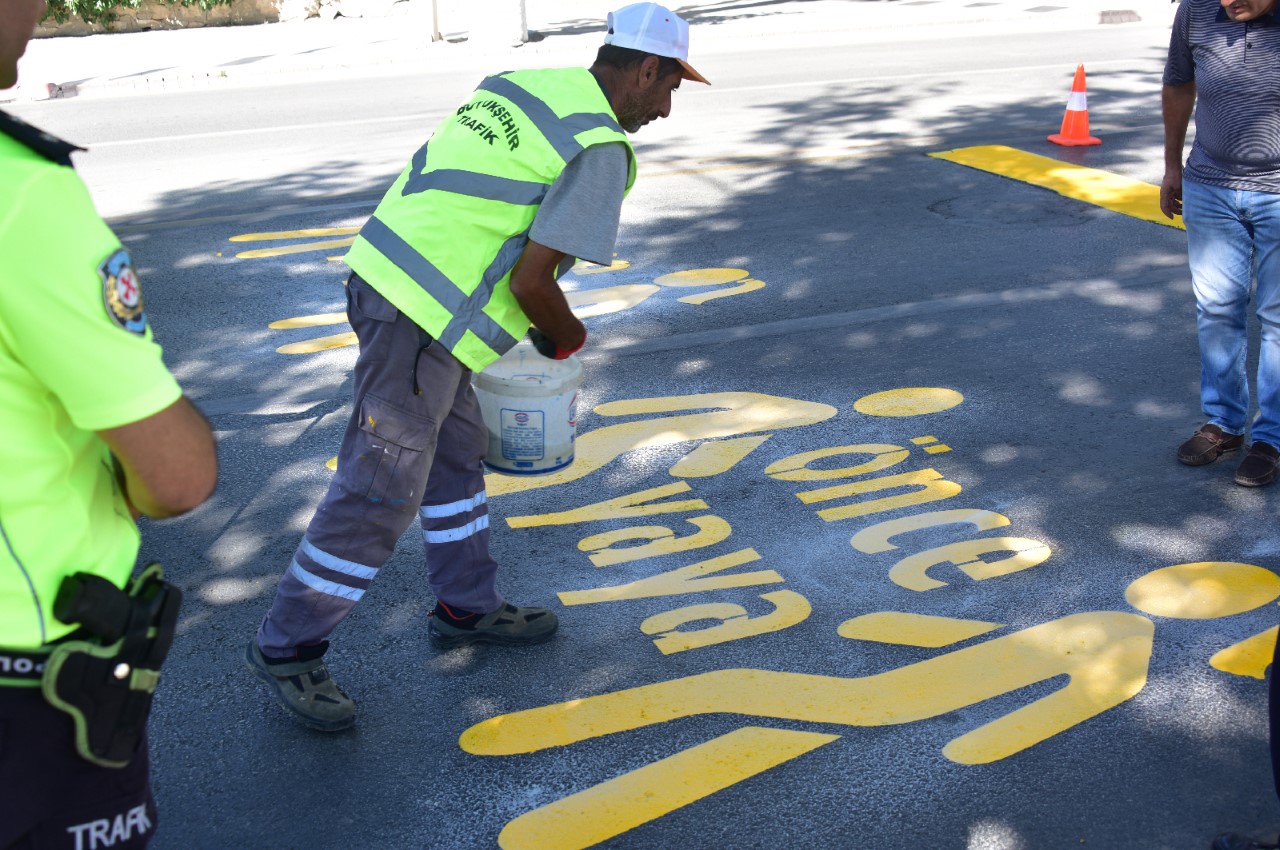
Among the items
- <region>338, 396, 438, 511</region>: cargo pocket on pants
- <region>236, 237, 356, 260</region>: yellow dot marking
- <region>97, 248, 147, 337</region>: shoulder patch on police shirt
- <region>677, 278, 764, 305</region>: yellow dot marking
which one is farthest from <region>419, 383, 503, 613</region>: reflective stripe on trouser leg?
<region>236, 237, 356, 260</region>: yellow dot marking

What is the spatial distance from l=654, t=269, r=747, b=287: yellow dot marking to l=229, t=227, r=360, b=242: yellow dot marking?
225 centimetres

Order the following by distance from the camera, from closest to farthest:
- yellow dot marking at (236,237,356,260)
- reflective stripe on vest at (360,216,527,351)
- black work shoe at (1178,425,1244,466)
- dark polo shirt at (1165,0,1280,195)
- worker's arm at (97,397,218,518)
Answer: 1. worker's arm at (97,397,218,518)
2. reflective stripe on vest at (360,216,527,351)
3. dark polo shirt at (1165,0,1280,195)
4. black work shoe at (1178,425,1244,466)
5. yellow dot marking at (236,237,356,260)

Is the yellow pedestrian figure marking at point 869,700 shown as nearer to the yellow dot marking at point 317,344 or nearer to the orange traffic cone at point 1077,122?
the yellow dot marking at point 317,344

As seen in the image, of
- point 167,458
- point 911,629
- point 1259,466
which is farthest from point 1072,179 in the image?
point 167,458

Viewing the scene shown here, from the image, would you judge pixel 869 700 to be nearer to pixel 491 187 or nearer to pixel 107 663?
pixel 491 187

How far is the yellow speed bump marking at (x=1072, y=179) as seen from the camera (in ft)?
29.1

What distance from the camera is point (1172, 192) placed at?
5.29 metres

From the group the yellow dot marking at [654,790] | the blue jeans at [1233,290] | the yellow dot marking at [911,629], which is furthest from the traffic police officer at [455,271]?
the blue jeans at [1233,290]

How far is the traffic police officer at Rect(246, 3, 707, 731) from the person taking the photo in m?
3.16

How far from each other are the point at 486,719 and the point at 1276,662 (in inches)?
80.3

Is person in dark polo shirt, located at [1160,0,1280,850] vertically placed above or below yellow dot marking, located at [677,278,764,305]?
above

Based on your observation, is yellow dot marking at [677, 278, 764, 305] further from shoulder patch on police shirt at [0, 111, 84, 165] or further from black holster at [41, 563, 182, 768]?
shoulder patch on police shirt at [0, 111, 84, 165]

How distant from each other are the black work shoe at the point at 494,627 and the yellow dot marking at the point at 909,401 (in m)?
2.31

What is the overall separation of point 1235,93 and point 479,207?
3.15m
